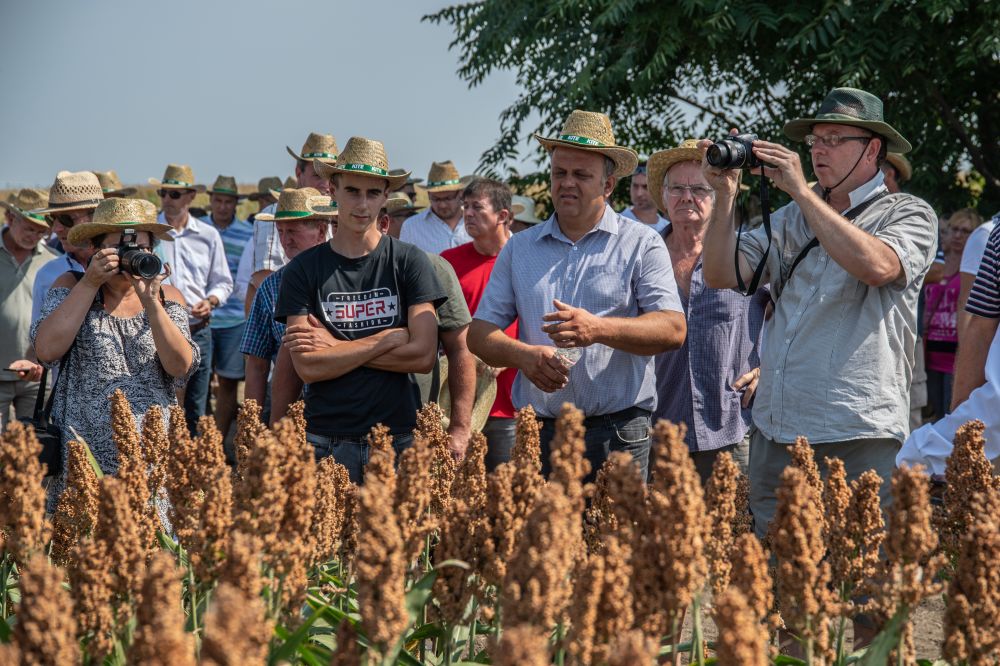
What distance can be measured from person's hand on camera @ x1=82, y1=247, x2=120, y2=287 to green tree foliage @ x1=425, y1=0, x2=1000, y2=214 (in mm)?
7633

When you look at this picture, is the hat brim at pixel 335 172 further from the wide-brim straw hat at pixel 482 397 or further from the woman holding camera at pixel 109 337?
the wide-brim straw hat at pixel 482 397

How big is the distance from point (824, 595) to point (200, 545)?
118cm

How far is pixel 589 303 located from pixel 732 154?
2.92ft

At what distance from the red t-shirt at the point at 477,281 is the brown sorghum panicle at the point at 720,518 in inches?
131

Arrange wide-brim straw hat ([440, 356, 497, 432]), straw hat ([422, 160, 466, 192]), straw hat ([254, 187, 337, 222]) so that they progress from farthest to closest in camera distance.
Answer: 1. straw hat ([422, 160, 466, 192])
2. straw hat ([254, 187, 337, 222])
3. wide-brim straw hat ([440, 356, 497, 432])

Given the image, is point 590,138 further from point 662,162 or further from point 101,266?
point 101,266

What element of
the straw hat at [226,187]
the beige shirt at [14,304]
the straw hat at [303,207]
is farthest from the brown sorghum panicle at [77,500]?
the straw hat at [226,187]

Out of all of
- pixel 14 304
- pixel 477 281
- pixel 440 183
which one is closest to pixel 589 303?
pixel 477 281

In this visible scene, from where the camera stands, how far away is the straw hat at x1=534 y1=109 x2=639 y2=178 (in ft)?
16.0

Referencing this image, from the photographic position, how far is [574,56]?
→ 1323 cm

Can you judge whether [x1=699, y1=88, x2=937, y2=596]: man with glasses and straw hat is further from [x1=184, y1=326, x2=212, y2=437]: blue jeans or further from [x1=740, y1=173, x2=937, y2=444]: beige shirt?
[x1=184, y1=326, x2=212, y2=437]: blue jeans

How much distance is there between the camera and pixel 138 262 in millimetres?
4988

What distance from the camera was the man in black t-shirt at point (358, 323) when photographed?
500 cm

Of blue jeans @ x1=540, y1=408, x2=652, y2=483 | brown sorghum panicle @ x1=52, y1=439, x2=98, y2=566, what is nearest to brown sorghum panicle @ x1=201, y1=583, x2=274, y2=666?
brown sorghum panicle @ x1=52, y1=439, x2=98, y2=566
